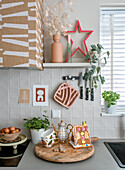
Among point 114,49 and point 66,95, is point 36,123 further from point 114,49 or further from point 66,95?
point 114,49

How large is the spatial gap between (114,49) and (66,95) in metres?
0.77

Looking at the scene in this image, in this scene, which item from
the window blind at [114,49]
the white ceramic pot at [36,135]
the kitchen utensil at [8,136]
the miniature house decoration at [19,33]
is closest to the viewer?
the miniature house decoration at [19,33]

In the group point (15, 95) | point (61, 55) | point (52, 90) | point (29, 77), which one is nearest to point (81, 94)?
point (52, 90)

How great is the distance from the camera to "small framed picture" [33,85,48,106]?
181cm

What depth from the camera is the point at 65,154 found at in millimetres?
1341

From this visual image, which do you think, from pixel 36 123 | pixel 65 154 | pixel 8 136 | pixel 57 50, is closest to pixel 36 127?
pixel 36 123

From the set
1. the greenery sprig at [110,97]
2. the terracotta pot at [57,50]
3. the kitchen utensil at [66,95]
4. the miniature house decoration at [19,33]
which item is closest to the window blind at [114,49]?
the greenery sprig at [110,97]

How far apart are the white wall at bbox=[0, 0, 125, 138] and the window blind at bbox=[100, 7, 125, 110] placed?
0.23 metres

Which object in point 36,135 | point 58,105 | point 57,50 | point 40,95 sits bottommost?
point 36,135

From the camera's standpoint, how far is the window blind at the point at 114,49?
78.5 inches

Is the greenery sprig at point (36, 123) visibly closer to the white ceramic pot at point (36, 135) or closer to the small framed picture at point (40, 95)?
the white ceramic pot at point (36, 135)

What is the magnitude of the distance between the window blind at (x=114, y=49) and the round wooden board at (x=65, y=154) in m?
0.81

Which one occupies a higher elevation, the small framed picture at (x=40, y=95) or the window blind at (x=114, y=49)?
the window blind at (x=114, y=49)

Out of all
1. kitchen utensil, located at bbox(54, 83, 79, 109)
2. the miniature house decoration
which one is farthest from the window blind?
the miniature house decoration
